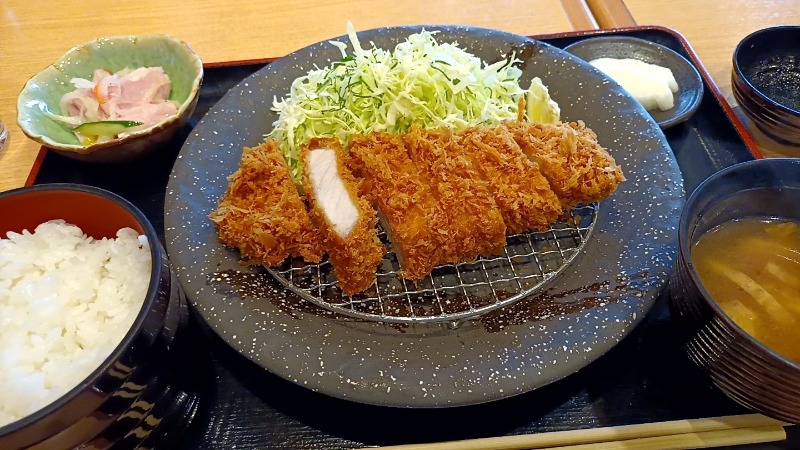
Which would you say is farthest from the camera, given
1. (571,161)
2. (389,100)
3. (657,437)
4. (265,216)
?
(389,100)

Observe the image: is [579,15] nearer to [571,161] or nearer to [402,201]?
[571,161]

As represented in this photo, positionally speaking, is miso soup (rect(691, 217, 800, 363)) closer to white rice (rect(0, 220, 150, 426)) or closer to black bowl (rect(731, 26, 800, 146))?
black bowl (rect(731, 26, 800, 146))

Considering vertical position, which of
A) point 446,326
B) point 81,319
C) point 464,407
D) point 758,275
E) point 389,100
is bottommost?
point 464,407

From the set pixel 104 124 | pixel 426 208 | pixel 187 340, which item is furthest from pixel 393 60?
pixel 187 340

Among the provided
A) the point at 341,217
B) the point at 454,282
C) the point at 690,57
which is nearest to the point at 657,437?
the point at 454,282

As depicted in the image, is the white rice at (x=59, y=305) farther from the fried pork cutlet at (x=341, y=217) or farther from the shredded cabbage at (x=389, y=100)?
the shredded cabbage at (x=389, y=100)

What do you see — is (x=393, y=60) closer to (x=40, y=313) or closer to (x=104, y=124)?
(x=104, y=124)
